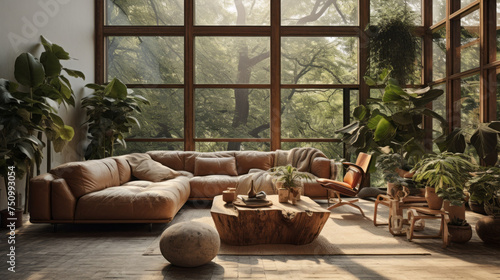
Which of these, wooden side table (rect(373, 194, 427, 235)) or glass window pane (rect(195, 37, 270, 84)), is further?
glass window pane (rect(195, 37, 270, 84))

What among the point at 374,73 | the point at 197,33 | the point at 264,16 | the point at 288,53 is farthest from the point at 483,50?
the point at 197,33

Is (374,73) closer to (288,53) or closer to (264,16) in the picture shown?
(288,53)

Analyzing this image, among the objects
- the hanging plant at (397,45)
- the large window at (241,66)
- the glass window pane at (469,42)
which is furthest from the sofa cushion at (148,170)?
the glass window pane at (469,42)

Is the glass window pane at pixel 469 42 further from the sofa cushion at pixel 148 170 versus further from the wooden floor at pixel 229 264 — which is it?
the sofa cushion at pixel 148 170

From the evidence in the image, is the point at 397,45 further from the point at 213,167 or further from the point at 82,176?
the point at 82,176

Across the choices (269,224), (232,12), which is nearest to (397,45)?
(232,12)

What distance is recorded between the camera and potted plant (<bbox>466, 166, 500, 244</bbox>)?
3.78 m

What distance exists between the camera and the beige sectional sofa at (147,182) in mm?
4281

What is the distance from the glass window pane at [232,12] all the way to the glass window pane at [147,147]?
258 cm

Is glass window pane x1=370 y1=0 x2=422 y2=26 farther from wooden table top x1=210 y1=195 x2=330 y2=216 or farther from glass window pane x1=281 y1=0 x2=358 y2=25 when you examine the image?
wooden table top x1=210 y1=195 x2=330 y2=216

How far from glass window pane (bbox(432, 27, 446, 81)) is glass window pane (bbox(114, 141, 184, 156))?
5.23 m

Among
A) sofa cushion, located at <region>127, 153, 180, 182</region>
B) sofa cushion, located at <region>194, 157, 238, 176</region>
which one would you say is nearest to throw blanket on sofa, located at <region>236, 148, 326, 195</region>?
sofa cushion, located at <region>194, 157, 238, 176</region>

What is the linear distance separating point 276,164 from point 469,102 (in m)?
3.39

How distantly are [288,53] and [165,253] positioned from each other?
553 centimetres
